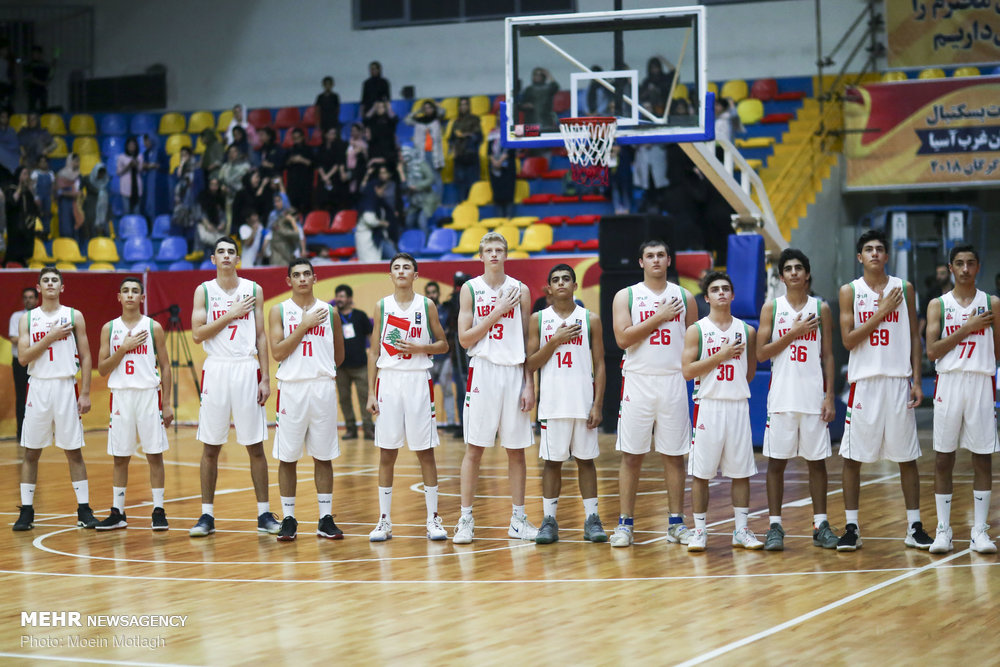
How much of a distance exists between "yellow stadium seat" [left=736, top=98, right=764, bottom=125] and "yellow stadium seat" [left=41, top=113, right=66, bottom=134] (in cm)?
1306

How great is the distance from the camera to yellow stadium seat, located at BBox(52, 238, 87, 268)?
20.6 m

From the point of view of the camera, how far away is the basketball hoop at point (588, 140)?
1180cm

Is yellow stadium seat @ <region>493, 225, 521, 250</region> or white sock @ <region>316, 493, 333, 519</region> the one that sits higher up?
yellow stadium seat @ <region>493, 225, 521, 250</region>

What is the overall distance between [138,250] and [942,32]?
13.7m

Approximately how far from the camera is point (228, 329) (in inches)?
337

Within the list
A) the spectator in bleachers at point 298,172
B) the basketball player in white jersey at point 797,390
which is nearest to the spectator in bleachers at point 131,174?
the spectator in bleachers at point 298,172

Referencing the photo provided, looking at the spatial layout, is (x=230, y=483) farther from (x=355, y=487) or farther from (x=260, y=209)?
(x=260, y=209)

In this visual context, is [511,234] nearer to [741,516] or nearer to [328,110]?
[328,110]

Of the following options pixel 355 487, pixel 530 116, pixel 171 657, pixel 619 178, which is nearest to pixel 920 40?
pixel 619 178

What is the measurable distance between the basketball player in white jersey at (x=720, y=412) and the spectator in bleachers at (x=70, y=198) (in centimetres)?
1589

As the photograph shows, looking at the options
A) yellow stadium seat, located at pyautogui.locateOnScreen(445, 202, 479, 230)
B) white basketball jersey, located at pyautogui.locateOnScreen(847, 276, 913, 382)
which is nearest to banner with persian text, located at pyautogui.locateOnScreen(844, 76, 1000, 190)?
yellow stadium seat, located at pyautogui.locateOnScreen(445, 202, 479, 230)

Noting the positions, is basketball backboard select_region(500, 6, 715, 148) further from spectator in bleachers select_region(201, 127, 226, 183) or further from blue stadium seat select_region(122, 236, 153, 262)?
blue stadium seat select_region(122, 236, 153, 262)

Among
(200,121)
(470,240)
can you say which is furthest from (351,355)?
(200,121)

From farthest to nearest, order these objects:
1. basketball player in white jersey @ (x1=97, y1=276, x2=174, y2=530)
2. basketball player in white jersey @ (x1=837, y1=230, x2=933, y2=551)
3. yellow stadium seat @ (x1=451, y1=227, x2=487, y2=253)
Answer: yellow stadium seat @ (x1=451, y1=227, x2=487, y2=253)
basketball player in white jersey @ (x1=97, y1=276, x2=174, y2=530)
basketball player in white jersey @ (x1=837, y1=230, x2=933, y2=551)
